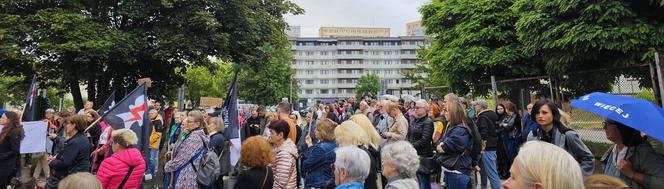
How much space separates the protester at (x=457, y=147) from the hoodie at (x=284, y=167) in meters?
1.78

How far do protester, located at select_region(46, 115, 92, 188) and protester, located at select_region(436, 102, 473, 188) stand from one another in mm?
4632

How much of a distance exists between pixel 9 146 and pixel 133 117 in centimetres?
205

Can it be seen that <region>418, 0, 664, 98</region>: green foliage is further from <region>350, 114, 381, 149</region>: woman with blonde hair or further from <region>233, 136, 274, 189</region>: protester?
<region>233, 136, 274, 189</region>: protester

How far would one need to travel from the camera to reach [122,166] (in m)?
4.62

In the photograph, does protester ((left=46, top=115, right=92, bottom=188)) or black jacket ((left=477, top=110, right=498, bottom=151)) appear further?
black jacket ((left=477, top=110, right=498, bottom=151))

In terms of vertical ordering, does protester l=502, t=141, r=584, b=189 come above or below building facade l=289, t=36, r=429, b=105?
below

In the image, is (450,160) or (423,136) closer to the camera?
(450,160)

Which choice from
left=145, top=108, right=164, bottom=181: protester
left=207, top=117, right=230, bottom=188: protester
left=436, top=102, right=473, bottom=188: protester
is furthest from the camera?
left=145, top=108, right=164, bottom=181: protester

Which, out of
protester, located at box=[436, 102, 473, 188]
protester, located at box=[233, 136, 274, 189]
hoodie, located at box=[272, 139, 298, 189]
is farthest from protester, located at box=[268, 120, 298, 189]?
protester, located at box=[436, 102, 473, 188]

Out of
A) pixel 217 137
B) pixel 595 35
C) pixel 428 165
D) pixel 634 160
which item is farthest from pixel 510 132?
pixel 217 137

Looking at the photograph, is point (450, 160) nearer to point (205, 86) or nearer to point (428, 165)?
point (428, 165)

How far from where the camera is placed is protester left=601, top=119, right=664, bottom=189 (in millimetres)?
3104

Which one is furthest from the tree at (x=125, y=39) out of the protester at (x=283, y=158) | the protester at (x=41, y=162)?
the protester at (x=283, y=158)

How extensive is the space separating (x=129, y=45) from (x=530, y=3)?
1430cm
